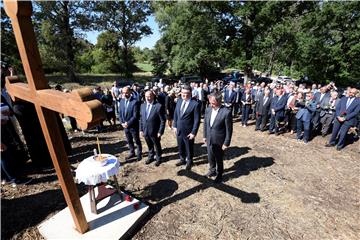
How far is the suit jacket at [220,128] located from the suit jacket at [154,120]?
121 cm

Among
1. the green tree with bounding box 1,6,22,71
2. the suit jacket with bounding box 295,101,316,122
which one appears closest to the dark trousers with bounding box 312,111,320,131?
the suit jacket with bounding box 295,101,316,122

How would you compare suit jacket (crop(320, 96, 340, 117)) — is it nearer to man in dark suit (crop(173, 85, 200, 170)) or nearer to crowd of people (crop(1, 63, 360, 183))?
crowd of people (crop(1, 63, 360, 183))

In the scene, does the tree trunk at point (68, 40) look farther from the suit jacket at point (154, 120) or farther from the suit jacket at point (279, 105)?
the suit jacket at point (279, 105)

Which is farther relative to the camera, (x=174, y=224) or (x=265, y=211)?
(x=265, y=211)

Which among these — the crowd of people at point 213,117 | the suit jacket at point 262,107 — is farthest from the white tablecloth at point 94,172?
the suit jacket at point 262,107

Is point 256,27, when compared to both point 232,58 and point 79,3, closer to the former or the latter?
point 232,58

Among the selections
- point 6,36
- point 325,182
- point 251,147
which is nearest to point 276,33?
point 251,147

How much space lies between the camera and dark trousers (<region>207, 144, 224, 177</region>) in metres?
5.02

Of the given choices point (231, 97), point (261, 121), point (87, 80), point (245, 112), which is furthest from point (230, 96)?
point (87, 80)

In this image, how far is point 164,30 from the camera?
1272 inches

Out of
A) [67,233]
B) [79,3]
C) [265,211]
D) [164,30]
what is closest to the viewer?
[67,233]

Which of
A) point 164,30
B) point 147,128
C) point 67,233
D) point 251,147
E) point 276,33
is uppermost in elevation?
point 164,30

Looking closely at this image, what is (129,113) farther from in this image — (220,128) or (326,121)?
(326,121)

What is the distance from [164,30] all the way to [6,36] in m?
18.5
